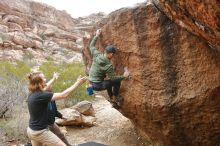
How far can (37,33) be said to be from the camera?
1336 inches

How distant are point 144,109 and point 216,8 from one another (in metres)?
3.69

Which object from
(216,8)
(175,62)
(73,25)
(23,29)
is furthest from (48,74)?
(73,25)

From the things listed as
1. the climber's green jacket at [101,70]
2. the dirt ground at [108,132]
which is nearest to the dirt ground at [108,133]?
the dirt ground at [108,132]

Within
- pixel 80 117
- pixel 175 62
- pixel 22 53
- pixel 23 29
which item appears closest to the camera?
pixel 175 62

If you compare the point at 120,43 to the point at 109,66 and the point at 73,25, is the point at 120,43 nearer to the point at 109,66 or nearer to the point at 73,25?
the point at 109,66

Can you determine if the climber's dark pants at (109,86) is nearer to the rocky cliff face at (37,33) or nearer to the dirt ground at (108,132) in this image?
the dirt ground at (108,132)

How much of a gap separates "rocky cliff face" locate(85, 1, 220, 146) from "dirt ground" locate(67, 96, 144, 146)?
1606 millimetres

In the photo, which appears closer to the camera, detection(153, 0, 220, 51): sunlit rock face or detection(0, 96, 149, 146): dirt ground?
detection(153, 0, 220, 51): sunlit rock face

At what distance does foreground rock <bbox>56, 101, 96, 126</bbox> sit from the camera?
10320mm

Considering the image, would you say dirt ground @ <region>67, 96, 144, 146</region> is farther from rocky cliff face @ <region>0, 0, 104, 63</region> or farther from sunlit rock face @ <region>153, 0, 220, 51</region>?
rocky cliff face @ <region>0, 0, 104, 63</region>

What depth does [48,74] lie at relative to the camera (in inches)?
645

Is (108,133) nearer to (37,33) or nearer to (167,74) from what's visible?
(167,74)

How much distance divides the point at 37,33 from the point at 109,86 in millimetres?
28067

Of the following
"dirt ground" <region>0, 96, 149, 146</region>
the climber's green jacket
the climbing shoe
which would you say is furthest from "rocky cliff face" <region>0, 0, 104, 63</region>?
the climber's green jacket
